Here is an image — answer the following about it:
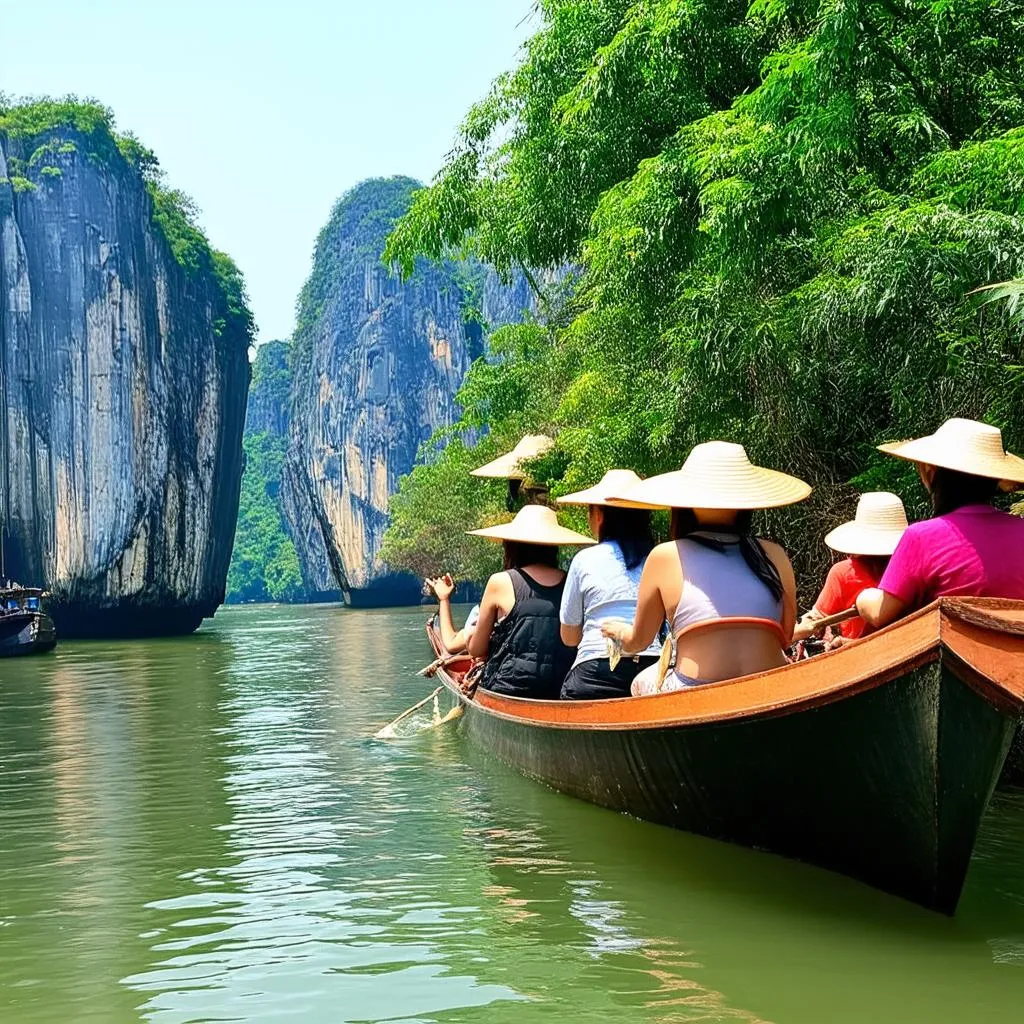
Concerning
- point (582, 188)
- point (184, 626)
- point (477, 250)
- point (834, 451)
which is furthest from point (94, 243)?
point (834, 451)

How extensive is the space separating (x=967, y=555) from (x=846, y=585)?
1.85 meters

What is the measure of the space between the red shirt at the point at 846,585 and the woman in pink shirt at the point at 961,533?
1667mm

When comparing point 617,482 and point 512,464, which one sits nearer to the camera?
point 617,482

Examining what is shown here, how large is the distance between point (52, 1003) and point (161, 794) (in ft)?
13.1

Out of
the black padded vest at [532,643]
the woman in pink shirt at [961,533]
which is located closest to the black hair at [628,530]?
the black padded vest at [532,643]

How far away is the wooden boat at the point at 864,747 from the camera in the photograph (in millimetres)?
3955

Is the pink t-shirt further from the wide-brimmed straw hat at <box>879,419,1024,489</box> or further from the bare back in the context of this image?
the bare back

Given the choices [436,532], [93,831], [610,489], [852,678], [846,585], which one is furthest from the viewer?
[436,532]

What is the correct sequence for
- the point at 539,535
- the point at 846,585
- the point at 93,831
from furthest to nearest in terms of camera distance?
the point at 539,535
the point at 93,831
the point at 846,585

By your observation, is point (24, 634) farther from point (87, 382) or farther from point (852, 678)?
point (852, 678)

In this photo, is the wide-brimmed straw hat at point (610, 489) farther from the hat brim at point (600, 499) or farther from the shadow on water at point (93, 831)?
the shadow on water at point (93, 831)

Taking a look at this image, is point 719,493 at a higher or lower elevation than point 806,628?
higher

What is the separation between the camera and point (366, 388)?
78062 millimetres

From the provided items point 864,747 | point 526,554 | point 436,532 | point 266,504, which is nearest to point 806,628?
point 864,747
